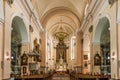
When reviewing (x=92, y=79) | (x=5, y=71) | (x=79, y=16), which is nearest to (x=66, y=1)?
(x=79, y=16)

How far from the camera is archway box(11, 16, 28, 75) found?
15.5 m

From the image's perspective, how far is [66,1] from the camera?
23109 mm

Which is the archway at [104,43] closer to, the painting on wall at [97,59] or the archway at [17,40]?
the painting on wall at [97,59]

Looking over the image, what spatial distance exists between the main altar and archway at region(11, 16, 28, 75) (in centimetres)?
2060

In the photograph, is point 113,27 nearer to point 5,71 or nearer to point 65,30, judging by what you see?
point 5,71

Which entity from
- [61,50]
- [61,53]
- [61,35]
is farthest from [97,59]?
[61,53]

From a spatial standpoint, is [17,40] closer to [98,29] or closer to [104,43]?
[98,29]

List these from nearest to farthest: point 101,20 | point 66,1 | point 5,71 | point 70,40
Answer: point 5,71, point 101,20, point 66,1, point 70,40

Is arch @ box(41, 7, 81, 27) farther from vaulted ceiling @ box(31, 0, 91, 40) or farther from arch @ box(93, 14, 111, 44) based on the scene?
arch @ box(93, 14, 111, 44)

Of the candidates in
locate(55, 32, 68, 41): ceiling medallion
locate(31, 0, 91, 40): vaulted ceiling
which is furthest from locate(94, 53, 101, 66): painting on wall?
locate(55, 32, 68, 41): ceiling medallion

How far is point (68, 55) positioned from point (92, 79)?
27.3m

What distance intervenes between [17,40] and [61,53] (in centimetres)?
2207

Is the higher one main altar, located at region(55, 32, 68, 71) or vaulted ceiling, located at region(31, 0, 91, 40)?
vaulted ceiling, located at region(31, 0, 91, 40)


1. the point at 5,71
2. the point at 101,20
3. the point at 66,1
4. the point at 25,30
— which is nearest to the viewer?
the point at 5,71
